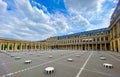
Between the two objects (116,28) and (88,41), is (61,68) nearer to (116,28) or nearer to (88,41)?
(116,28)

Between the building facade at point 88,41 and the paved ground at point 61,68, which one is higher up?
the building facade at point 88,41

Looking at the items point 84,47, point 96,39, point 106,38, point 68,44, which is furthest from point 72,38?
point 106,38

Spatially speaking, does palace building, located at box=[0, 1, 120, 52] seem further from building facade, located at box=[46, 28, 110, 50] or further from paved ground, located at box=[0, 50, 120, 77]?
paved ground, located at box=[0, 50, 120, 77]

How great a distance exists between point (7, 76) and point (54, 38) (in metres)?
75.3

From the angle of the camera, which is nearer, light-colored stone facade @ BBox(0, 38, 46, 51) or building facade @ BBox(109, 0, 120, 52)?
building facade @ BBox(109, 0, 120, 52)

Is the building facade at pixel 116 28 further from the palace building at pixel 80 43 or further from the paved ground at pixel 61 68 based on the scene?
the paved ground at pixel 61 68

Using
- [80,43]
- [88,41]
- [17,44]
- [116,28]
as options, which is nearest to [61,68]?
[116,28]

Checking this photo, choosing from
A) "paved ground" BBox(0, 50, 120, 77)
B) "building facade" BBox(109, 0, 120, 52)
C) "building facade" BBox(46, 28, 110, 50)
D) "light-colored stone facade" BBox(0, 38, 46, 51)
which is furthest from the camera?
"building facade" BBox(46, 28, 110, 50)

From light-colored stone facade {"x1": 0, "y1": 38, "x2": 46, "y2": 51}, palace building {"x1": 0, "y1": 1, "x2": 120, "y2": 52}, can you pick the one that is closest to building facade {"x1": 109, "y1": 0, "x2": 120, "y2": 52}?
palace building {"x1": 0, "y1": 1, "x2": 120, "y2": 52}

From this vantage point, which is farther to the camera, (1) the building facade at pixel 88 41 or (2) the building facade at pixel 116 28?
(1) the building facade at pixel 88 41

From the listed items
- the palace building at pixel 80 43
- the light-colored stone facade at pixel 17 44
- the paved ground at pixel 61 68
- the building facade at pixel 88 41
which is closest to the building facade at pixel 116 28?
the palace building at pixel 80 43

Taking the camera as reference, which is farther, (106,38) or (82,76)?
(106,38)

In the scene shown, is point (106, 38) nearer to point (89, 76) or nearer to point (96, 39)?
point (96, 39)

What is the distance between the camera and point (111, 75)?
17.5 ft
